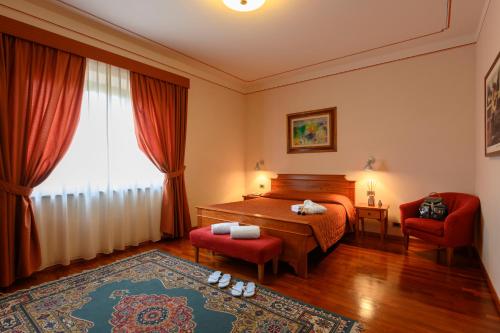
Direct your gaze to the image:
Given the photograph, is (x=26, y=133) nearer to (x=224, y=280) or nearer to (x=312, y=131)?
(x=224, y=280)

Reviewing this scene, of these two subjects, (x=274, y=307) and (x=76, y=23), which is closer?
(x=274, y=307)

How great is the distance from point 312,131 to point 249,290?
10.4 ft

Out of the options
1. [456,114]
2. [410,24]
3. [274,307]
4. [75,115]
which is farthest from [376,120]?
[75,115]

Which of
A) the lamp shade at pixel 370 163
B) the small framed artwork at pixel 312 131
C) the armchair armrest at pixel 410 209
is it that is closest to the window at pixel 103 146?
the small framed artwork at pixel 312 131

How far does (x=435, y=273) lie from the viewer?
8.98 feet

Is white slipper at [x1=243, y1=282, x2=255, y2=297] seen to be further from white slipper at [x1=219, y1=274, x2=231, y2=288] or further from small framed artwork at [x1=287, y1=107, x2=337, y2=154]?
small framed artwork at [x1=287, y1=107, x2=337, y2=154]

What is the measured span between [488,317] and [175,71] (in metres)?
4.58

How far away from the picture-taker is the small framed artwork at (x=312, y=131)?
178 inches

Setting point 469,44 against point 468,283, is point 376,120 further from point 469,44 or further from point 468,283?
point 468,283

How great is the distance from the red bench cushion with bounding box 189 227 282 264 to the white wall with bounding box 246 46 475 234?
2264 mm

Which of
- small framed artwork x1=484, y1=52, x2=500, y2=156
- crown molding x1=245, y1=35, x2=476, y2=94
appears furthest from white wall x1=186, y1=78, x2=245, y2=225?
small framed artwork x1=484, y1=52, x2=500, y2=156

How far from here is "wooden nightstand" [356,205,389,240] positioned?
145 inches

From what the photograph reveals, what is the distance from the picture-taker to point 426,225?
3049mm

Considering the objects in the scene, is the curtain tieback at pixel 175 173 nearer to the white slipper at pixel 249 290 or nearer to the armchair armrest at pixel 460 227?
the white slipper at pixel 249 290
